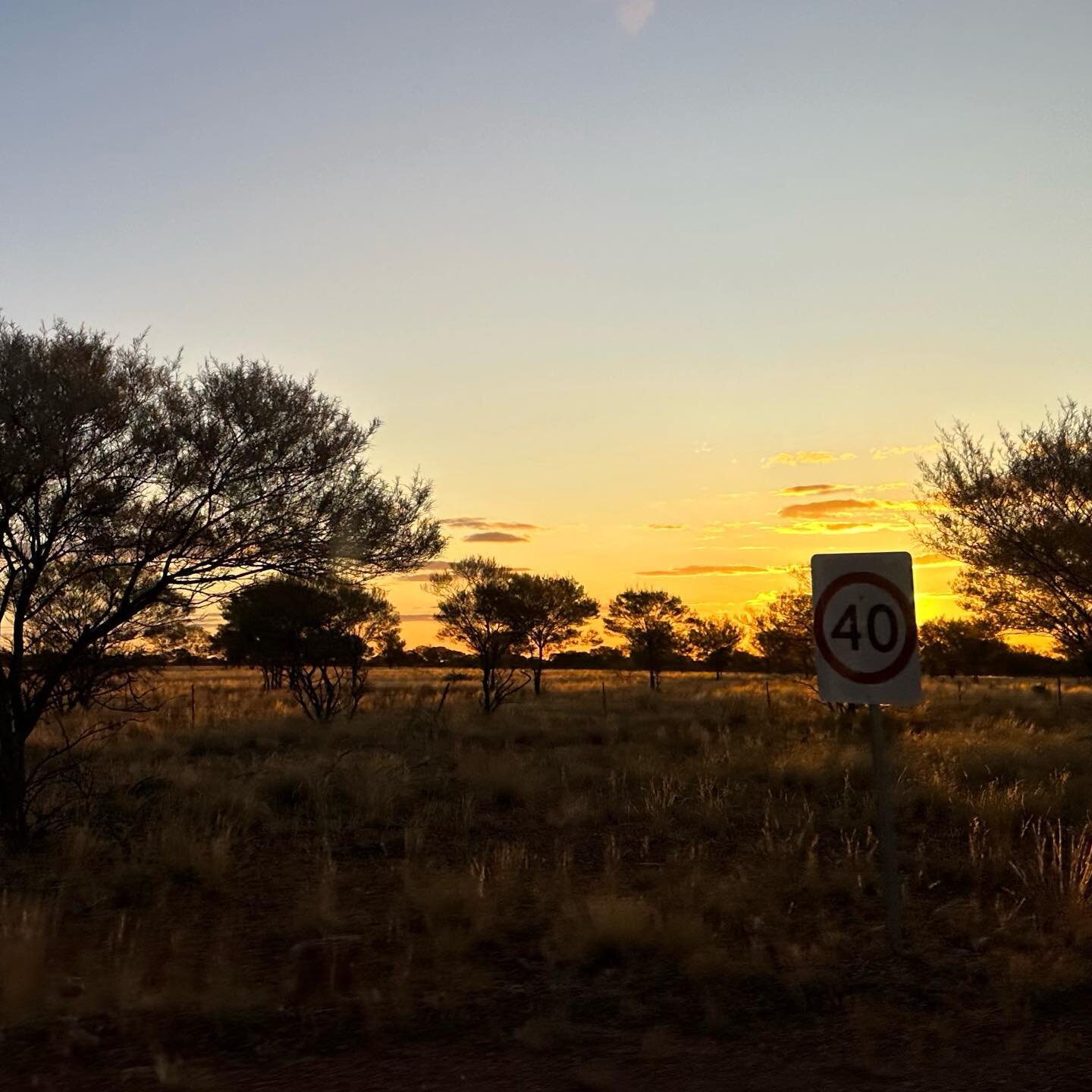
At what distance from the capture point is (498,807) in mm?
13766

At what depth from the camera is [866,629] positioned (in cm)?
669

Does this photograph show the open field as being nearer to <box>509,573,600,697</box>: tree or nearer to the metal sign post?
the metal sign post

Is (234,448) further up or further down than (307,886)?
further up

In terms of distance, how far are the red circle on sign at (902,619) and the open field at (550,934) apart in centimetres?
192

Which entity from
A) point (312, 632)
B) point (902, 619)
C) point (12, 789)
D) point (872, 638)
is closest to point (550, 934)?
point (872, 638)

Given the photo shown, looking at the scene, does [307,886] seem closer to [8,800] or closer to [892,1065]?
[8,800]

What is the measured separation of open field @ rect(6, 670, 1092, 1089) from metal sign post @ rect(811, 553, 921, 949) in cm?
110

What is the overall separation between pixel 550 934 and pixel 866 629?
3258 millimetres

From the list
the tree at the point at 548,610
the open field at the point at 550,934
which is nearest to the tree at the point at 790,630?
the tree at the point at 548,610

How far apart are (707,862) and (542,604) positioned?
36.9m

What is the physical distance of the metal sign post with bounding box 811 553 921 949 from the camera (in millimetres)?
6539

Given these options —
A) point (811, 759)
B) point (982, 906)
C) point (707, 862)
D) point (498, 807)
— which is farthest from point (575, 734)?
point (982, 906)

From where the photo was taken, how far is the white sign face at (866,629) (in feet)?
21.4

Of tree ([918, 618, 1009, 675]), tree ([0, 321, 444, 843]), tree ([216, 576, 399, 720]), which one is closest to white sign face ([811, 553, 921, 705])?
tree ([0, 321, 444, 843])
